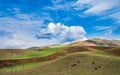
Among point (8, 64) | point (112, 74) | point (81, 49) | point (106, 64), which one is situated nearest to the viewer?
point (112, 74)

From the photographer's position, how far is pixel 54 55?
9906 cm

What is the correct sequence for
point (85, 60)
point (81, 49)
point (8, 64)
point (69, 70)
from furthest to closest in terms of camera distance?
point (81, 49)
point (8, 64)
point (85, 60)
point (69, 70)

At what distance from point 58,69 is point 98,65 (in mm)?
12095

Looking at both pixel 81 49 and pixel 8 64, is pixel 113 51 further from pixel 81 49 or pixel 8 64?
pixel 8 64

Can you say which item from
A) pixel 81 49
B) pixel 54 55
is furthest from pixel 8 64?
pixel 81 49

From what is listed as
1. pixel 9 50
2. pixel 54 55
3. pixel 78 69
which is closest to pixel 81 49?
pixel 54 55

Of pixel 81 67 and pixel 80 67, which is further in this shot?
pixel 80 67

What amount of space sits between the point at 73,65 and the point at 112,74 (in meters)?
15.4

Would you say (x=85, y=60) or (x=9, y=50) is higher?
(x=9, y=50)

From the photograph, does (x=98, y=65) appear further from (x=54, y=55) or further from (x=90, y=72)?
(x=54, y=55)

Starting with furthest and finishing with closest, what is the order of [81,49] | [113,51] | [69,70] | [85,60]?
1. [81,49]
2. [113,51]
3. [85,60]
4. [69,70]

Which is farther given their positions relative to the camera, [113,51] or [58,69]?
[113,51]

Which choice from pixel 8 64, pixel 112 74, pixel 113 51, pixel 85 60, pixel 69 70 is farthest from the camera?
pixel 113 51

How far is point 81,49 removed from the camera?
4232 inches
